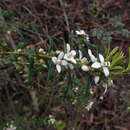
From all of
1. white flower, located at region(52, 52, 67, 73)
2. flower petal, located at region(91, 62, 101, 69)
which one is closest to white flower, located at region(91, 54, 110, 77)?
flower petal, located at region(91, 62, 101, 69)

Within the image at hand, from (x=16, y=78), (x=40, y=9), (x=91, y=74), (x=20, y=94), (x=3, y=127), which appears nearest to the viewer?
(x=91, y=74)

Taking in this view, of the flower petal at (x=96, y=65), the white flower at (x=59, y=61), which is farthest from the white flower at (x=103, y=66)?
the white flower at (x=59, y=61)

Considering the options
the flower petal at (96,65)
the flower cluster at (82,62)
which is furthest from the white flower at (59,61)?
the flower petal at (96,65)

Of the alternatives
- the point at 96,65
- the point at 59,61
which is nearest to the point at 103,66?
the point at 96,65

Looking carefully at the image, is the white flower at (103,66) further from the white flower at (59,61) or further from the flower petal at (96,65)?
the white flower at (59,61)

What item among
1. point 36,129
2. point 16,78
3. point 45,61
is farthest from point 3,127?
point 45,61

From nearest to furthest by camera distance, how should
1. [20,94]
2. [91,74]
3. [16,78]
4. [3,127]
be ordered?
[91,74] → [3,127] → [16,78] → [20,94]

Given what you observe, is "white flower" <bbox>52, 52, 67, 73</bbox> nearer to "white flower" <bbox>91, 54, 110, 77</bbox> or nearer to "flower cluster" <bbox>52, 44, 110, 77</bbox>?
"flower cluster" <bbox>52, 44, 110, 77</bbox>

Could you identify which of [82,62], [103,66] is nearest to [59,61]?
[82,62]

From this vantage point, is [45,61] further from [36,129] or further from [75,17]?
[75,17]

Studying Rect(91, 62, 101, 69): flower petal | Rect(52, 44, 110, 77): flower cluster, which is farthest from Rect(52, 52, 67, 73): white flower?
Rect(91, 62, 101, 69): flower petal

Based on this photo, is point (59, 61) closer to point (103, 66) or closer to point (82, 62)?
point (82, 62)
